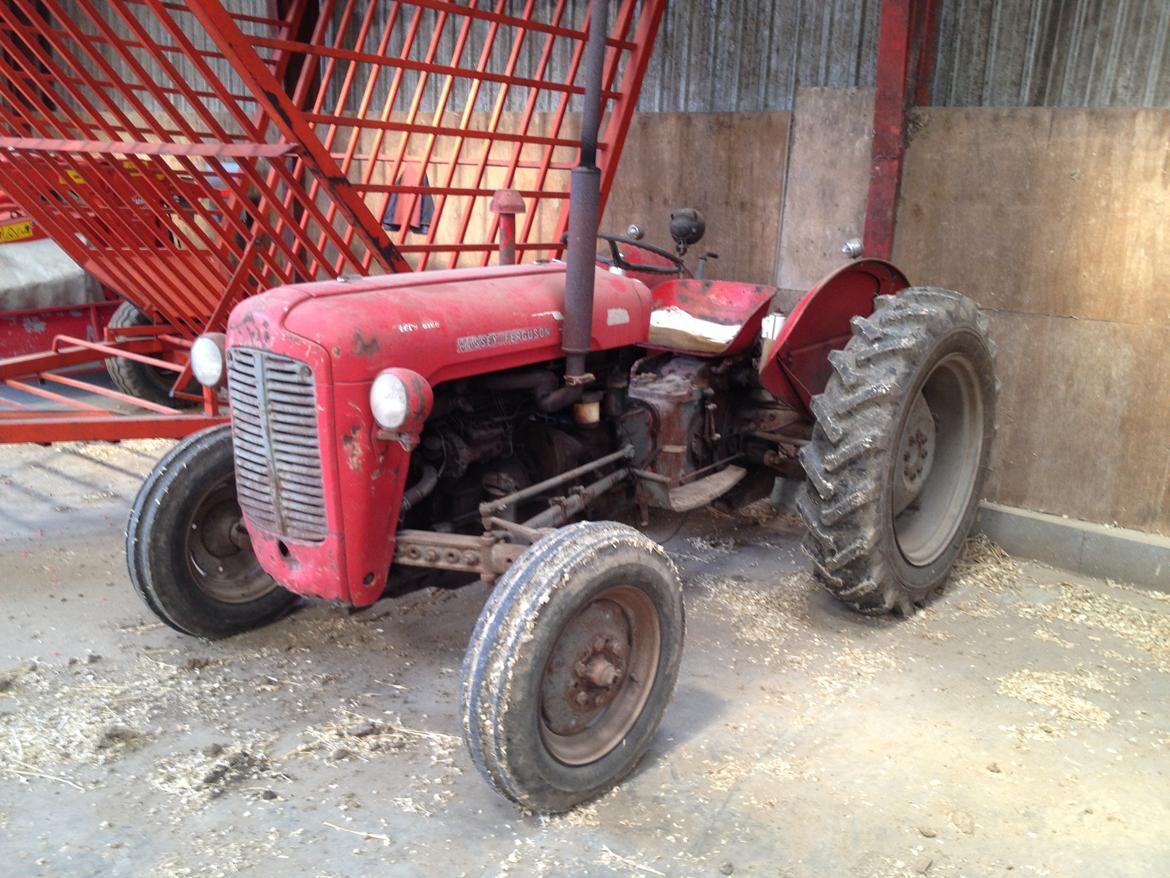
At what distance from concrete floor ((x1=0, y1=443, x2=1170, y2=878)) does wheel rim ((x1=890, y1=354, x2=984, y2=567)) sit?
0.25 m

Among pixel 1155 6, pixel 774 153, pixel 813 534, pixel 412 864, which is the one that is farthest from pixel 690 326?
pixel 412 864

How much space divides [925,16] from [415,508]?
286 cm

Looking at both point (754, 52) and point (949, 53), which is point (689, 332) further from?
point (754, 52)

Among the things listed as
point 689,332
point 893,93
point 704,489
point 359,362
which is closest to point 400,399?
point 359,362

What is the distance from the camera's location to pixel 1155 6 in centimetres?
351

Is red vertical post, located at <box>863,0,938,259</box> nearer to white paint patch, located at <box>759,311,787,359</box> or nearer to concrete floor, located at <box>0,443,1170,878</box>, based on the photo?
white paint patch, located at <box>759,311,787,359</box>

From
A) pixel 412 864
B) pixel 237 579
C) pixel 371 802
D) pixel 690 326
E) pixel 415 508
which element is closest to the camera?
pixel 412 864

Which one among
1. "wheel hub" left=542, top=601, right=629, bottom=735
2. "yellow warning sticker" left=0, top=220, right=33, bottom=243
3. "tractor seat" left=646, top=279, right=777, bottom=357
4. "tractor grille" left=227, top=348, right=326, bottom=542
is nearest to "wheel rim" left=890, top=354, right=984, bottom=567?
"tractor seat" left=646, top=279, right=777, bottom=357

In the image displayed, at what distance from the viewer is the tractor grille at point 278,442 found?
2.36 meters

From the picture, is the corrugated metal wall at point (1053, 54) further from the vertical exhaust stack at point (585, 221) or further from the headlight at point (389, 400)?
the headlight at point (389, 400)

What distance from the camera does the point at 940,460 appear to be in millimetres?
3682

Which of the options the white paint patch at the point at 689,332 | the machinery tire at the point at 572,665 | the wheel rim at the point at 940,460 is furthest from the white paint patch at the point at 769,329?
the machinery tire at the point at 572,665

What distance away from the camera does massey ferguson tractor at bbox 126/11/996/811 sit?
227 cm

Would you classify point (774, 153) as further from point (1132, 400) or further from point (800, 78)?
point (1132, 400)
